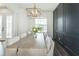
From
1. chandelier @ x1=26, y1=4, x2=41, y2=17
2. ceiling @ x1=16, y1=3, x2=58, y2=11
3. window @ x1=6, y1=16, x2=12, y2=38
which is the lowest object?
window @ x1=6, y1=16, x2=12, y2=38

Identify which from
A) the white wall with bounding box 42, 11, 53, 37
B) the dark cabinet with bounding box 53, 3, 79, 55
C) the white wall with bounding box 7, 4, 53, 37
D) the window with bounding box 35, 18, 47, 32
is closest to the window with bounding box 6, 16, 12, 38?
the white wall with bounding box 7, 4, 53, 37

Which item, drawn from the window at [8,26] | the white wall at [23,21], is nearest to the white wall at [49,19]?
Result: the white wall at [23,21]

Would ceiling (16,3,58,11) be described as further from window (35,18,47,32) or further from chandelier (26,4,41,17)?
window (35,18,47,32)

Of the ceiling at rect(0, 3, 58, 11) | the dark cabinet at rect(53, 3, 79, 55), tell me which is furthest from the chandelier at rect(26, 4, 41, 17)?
the dark cabinet at rect(53, 3, 79, 55)

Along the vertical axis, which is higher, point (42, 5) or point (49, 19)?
point (42, 5)

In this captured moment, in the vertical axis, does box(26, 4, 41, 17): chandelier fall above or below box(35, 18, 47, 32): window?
above

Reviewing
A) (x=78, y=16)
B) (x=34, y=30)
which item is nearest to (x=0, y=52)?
(x=34, y=30)

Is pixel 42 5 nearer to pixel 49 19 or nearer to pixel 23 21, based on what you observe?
pixel 49 19

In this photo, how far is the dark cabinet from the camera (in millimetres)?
1438

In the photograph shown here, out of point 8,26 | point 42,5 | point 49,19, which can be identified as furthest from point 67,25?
point 8,26

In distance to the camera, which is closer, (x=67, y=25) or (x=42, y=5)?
(x=42, y=5)

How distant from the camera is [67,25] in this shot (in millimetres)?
1557

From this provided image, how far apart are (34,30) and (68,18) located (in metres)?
0.47

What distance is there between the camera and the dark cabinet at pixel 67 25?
1438 mm
